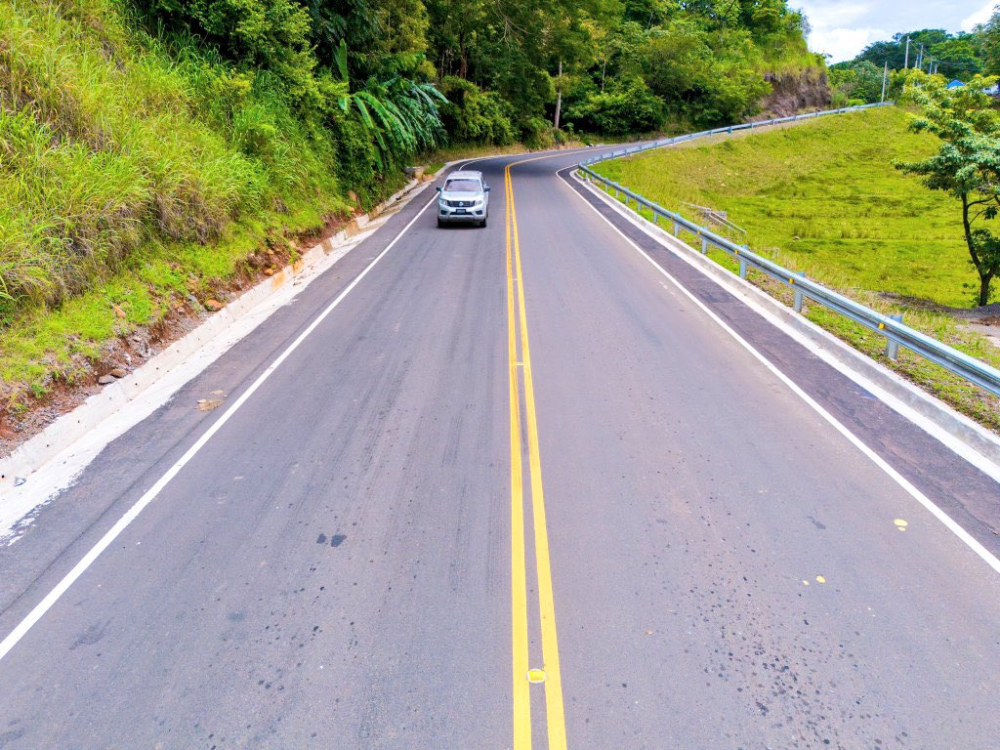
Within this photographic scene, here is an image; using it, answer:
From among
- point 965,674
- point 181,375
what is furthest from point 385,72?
point 965,674

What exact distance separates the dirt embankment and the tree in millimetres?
65784

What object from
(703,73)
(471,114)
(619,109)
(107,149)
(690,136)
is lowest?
(107,149)

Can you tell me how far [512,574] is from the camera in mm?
4598

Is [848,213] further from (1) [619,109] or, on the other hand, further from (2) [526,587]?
(2) [526,587]

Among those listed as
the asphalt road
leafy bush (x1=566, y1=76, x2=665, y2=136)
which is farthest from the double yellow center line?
leafy bush (x1=566, y1=76, x2=665, y2=136)

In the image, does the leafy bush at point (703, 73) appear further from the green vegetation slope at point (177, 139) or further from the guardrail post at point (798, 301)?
the guardrail post at point (798, 301)

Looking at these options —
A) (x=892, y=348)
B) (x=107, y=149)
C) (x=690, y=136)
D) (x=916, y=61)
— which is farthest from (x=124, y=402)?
(x=916, y=61)

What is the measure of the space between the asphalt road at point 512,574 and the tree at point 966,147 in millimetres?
12247

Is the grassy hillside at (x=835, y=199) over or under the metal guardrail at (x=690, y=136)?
under

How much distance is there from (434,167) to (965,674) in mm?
39229

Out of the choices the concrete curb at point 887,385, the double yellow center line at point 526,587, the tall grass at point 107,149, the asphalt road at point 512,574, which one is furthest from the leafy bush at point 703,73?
the double yellow center line at point 526,587

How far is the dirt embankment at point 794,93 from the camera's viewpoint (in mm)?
78281

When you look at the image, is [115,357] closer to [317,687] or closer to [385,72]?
[317,687]

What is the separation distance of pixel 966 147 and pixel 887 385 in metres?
13.2
